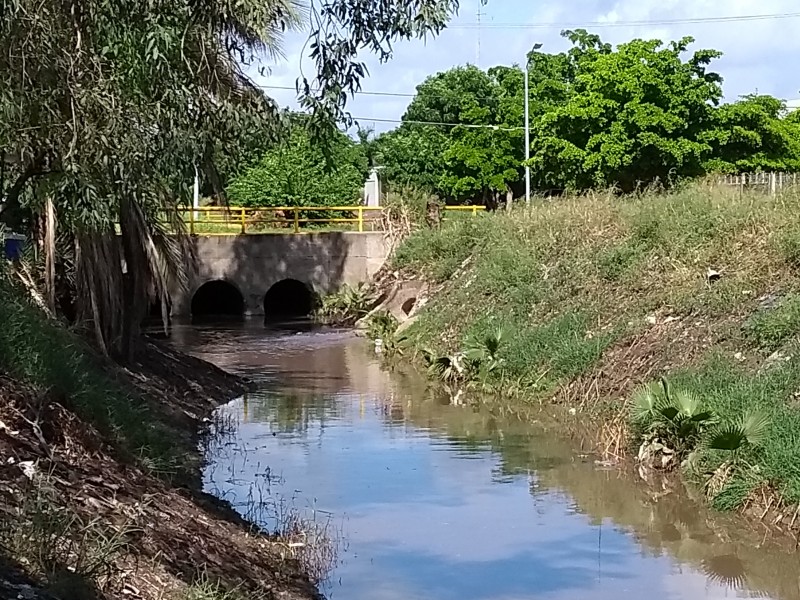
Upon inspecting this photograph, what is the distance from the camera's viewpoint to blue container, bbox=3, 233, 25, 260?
618 inches

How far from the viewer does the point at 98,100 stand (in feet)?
22.2

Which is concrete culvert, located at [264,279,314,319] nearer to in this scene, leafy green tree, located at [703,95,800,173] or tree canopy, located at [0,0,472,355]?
leafy green tree, located at [703,95,800,173]

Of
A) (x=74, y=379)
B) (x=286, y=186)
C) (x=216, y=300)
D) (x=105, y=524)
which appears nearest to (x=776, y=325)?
(x=74, y=379)

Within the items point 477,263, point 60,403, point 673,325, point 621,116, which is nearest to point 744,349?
point 673,325

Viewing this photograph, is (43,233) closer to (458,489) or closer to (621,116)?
(458,489)

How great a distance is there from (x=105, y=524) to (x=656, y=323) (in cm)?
1062

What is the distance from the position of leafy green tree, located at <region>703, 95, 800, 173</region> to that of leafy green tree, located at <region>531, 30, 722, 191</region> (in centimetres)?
55

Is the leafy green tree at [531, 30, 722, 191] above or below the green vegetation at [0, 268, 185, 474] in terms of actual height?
above

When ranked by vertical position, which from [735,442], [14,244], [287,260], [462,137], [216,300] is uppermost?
[462,137]

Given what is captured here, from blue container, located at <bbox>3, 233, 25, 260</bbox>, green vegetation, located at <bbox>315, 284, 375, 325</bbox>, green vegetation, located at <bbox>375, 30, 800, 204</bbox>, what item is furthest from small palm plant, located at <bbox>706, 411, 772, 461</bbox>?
green vegetation, located at <bbox>375, 30, 800, 204</bbox>

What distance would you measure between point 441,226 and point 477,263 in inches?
177

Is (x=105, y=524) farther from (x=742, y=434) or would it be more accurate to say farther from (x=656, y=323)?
(x=656, y=323)

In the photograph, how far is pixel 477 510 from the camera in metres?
10.8

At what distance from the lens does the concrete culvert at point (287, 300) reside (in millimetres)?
36250
